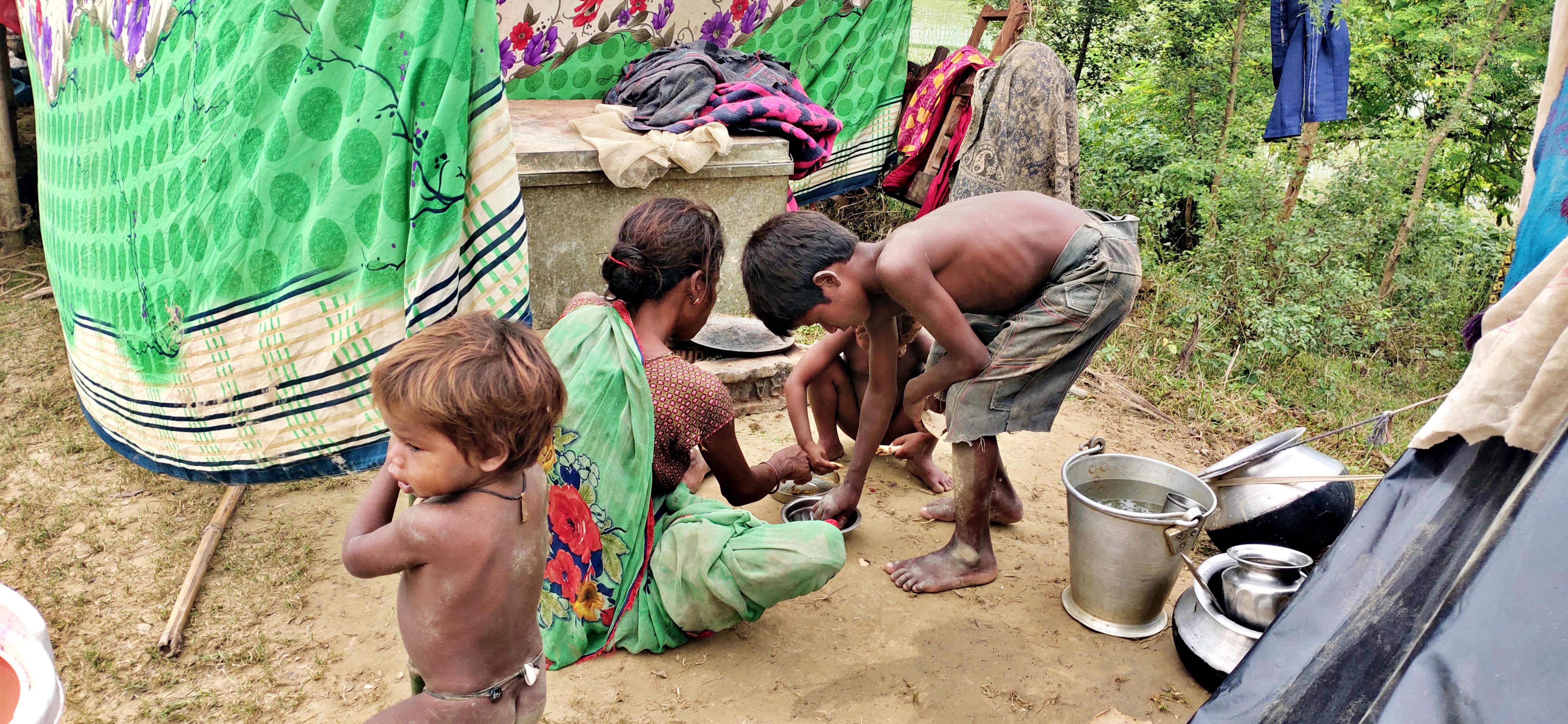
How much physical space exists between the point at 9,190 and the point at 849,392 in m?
5.29

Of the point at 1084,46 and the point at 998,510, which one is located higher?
the point at 1084,46

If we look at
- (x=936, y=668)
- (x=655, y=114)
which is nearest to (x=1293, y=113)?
(x=655, y=114)

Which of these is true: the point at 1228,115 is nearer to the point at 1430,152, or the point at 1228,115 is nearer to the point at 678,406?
the point at 1430,152

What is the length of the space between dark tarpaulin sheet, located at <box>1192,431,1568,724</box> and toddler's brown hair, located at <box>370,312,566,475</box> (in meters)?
1.43

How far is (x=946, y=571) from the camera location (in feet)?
9.71

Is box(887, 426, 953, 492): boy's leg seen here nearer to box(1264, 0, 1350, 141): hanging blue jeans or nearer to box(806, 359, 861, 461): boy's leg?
box(806, 359, 861, 461): boy's leg

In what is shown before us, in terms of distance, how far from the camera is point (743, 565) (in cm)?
236

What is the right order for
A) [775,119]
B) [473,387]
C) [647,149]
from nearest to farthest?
[473,387]
[647,149]
[775,119]

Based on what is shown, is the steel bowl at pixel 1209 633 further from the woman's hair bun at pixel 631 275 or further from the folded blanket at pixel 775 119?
the folded blanket at pixel 775 119

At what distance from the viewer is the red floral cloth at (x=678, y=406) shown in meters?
Result: 2.47

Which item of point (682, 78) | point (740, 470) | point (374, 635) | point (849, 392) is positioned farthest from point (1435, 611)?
point (682, 78)

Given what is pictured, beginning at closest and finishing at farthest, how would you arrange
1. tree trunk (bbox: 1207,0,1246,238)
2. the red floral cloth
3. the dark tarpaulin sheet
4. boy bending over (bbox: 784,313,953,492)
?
the dark tarpaulin sheet, the red floral cloth, boy bending over (bbox: 784,313,953,492), tree trunk (bbox: 1207,0,1246,238)

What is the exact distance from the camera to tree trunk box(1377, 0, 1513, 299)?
5.52 metres

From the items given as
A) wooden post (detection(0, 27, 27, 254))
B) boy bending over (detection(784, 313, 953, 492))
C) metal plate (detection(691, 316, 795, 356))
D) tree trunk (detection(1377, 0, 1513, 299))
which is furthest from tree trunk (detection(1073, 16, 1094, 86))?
wooden post (detection(0, 27, 27, 254))
